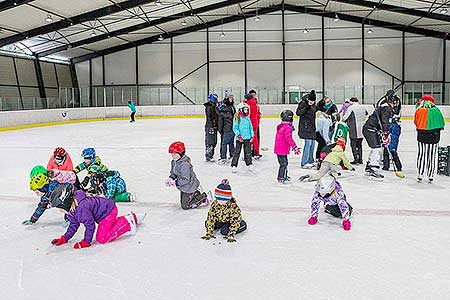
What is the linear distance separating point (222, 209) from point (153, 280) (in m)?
1.11

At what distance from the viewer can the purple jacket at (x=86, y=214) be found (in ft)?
12.5

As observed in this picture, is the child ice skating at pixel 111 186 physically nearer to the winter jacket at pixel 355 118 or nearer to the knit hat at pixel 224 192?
the knit hat at pixel 224 192

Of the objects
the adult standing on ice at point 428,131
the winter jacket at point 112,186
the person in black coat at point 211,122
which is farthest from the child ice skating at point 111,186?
the adult standing on ice at point 428,131

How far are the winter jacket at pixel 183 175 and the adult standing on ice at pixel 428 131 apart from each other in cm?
338

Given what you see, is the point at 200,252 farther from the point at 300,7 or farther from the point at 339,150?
the point at 300,7

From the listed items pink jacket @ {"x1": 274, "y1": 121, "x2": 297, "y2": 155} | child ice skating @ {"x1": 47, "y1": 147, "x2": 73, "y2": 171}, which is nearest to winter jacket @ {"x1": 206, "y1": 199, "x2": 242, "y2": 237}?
child ice skating @ {"x1": 47, "y1": 147, "x2": 73, "y2": 171}

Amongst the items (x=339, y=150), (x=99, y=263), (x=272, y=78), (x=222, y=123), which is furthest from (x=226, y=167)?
(x=272, y=78)

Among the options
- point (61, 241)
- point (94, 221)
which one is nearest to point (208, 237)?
point (94, 221)

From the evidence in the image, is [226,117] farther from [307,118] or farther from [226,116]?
[307,118]

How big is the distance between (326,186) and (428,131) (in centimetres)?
284

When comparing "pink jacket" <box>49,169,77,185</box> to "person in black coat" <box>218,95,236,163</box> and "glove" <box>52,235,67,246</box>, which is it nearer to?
"glove" <box>52,235,67,246</box>

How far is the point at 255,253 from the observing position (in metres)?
3.72

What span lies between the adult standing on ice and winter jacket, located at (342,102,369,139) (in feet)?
4.16

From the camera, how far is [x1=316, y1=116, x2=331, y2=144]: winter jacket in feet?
26.4
